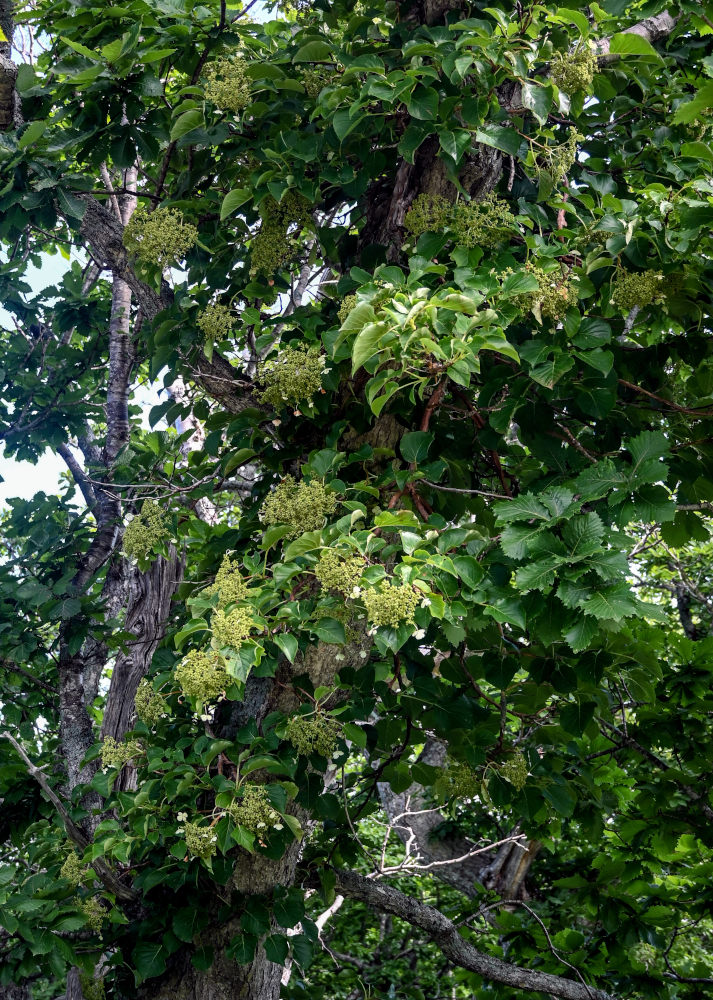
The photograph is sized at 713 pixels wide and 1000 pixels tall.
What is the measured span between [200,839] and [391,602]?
92 cm

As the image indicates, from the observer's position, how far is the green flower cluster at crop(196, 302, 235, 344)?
274 centimetres

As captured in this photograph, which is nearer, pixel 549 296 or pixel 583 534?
pixel 583 534

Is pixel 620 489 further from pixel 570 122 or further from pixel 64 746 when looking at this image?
pixel 64 746

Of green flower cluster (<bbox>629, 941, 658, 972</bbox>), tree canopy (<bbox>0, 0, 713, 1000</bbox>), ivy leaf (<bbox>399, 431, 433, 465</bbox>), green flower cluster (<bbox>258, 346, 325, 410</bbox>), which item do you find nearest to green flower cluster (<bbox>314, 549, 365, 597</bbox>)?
tree canopy (<bbox>0, 0, 713, 1000</bbox>)

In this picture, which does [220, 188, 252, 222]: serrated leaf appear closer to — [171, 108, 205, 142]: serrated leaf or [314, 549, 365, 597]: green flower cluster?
[171, 108, 205, 142]: serrated leaf

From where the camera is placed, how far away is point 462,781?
278 centimetres

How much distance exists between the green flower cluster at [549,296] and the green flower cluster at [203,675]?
1.19m

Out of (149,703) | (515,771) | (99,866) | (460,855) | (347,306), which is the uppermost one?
(347,306)

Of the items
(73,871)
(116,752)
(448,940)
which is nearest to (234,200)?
(116,752)

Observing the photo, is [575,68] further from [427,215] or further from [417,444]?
[417,444]

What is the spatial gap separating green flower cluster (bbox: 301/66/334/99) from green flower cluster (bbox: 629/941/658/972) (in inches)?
132

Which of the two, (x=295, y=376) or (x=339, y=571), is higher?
(x=295, y=376)

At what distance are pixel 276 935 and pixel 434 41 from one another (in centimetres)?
268

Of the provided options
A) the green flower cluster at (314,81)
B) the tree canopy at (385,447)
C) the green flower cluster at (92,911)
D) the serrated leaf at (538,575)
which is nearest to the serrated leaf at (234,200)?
the tree canopy at (385,447)
